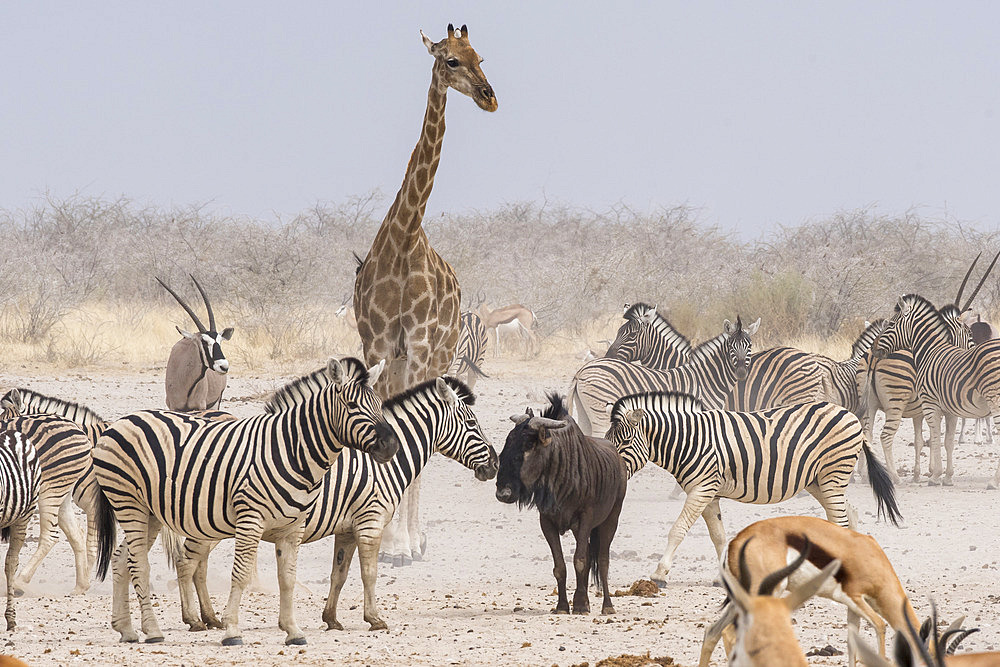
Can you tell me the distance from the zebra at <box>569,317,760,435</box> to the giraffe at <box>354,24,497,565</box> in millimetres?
2900

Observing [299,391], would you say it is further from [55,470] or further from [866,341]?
[866,341]

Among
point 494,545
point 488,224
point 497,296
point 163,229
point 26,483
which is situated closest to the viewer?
point 26,483

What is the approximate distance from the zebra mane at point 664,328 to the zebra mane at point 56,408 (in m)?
6.19

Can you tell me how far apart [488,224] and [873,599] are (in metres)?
48.0

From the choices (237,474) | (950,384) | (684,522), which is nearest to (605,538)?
(684,522)

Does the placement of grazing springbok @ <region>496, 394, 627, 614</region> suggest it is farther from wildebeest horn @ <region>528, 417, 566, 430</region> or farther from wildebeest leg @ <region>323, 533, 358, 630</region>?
wildebeest leg @ <region>323, 533, 358, 630</region>

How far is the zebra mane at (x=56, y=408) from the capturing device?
8.95 metres

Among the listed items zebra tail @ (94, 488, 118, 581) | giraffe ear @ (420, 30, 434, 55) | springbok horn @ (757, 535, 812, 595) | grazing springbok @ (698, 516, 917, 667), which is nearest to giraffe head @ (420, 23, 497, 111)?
giraffe ear @ (420, 30, 434, 55)

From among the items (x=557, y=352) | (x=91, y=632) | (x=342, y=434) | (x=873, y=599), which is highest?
(x=557, y=352)

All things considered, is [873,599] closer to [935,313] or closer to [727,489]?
[727,489]

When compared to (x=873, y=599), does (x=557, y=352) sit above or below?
above

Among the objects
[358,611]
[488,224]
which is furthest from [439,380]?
[488,224]

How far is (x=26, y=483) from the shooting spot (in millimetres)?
6824

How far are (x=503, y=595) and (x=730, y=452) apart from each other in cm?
171
